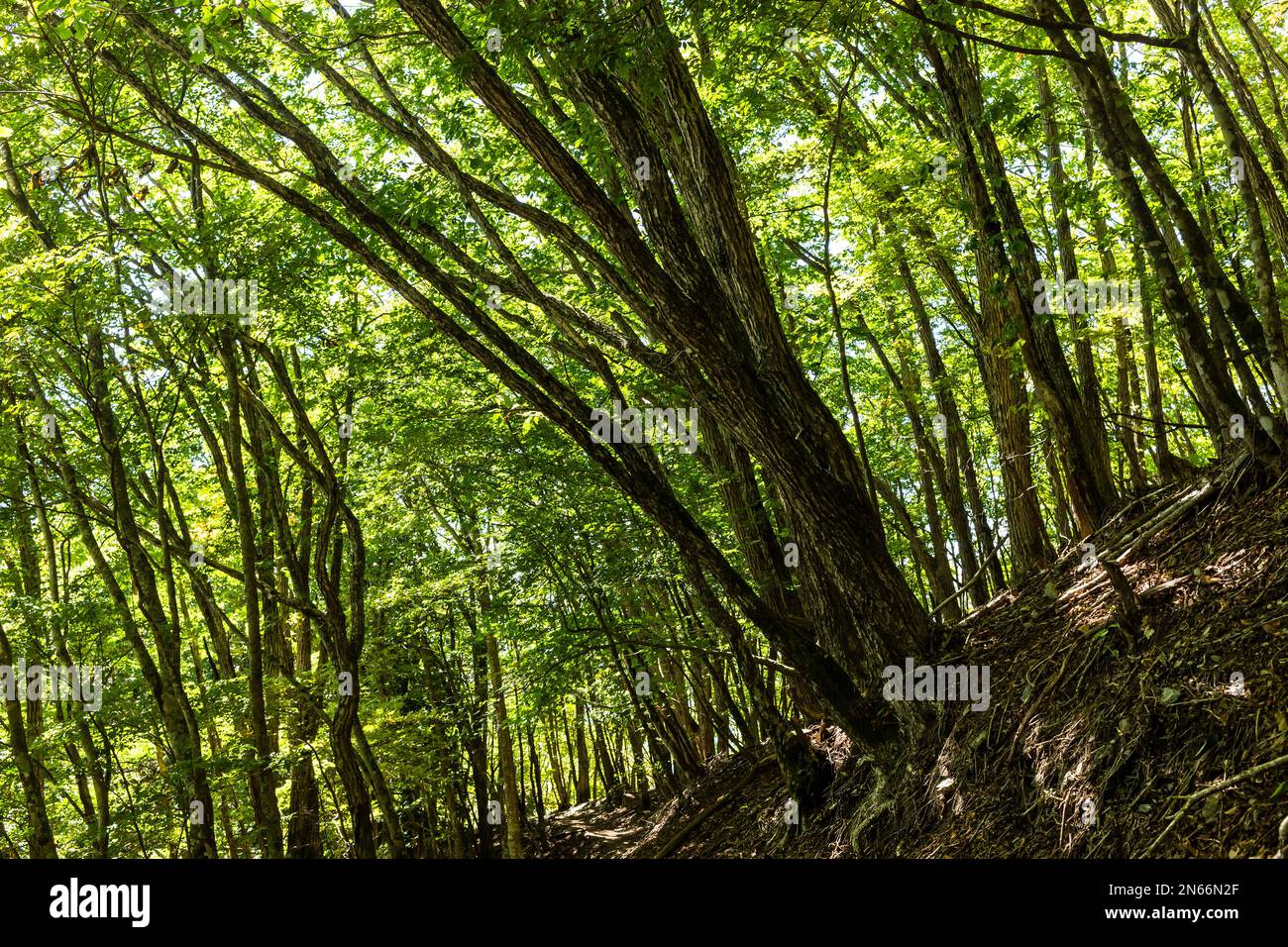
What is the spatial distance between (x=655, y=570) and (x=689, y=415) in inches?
74.5

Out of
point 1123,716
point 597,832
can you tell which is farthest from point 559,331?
point 597,832

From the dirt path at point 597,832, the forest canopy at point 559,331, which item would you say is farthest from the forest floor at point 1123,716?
the dirt path at point 597,832

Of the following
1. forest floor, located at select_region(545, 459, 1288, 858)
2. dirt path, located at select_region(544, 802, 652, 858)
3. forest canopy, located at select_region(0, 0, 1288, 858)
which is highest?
forest canopy, located at select_region(0, 0, 1288, 858)

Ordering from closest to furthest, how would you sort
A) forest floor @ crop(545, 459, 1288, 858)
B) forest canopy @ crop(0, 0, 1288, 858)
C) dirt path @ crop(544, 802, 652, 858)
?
forest floor @ crop(545, 459, 1288, 858) → forest canopy @ crop(0, 0, 1288, 858) → dirt path @ crop(544, 802, 652, 858)

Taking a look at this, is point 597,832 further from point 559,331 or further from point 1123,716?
point 1123,716

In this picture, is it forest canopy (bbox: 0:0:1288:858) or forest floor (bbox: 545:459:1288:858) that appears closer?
forest floor (bbox: 545:459:1288:858)

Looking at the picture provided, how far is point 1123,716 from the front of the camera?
395 cm

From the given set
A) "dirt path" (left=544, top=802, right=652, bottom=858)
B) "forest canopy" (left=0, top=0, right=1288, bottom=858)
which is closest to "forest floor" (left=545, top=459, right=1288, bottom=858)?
"forest canopy" (left=0, top=0, right=1288, bottom=858)

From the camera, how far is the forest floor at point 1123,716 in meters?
3.34

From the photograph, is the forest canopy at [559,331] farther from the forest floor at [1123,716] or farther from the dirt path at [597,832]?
the dirt path at [597,832]

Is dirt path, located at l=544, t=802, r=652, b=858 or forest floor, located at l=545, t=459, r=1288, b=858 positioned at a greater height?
forest floor, located at l=545, t=459, r=1288, b=858

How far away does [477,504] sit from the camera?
11.8 meters

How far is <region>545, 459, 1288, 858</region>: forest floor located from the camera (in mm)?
3336

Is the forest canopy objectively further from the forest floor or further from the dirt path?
the dirt path
